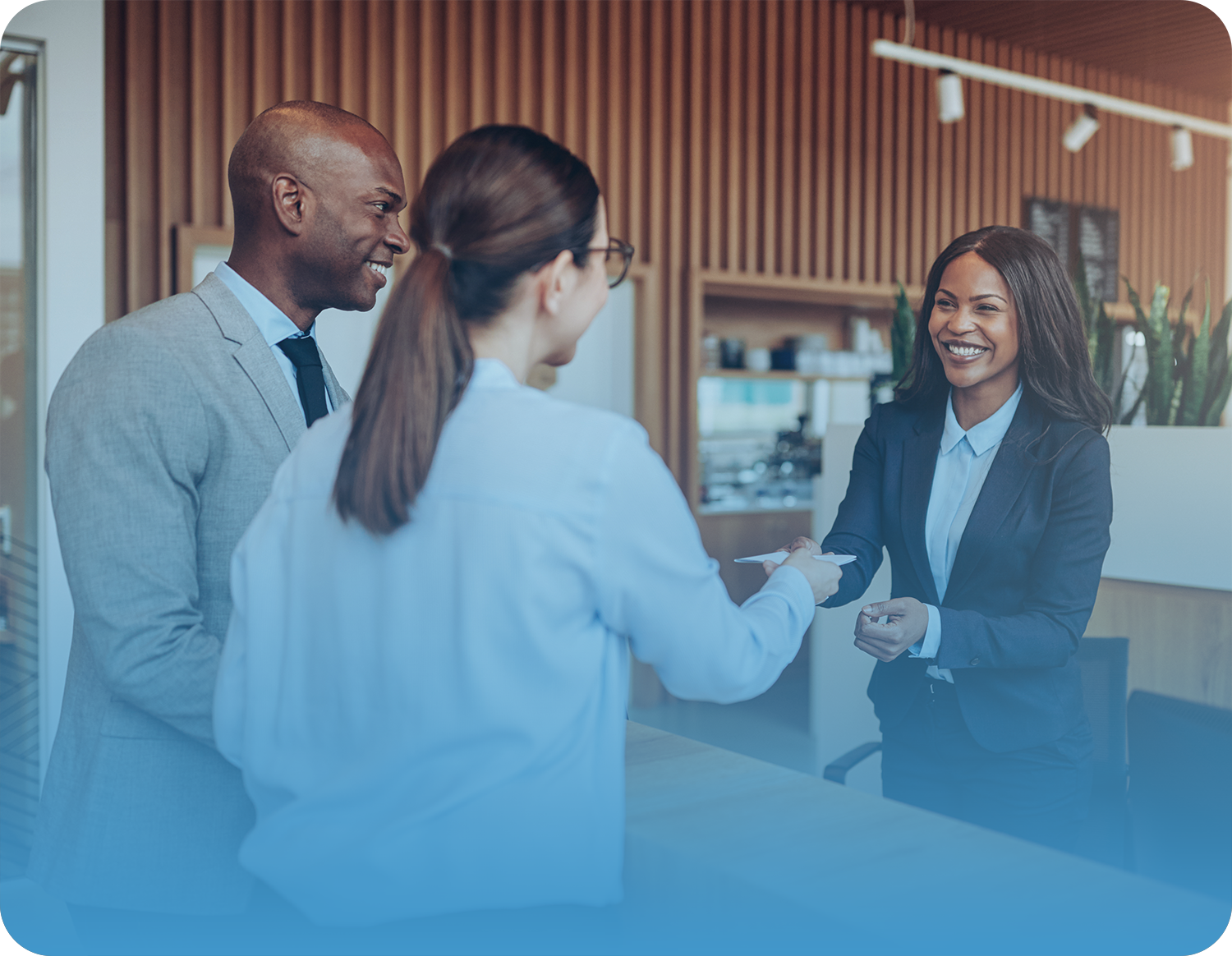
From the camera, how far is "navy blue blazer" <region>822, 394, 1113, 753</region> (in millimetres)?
1542

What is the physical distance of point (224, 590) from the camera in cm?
128

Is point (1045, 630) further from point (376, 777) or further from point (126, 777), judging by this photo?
point (126, 777)

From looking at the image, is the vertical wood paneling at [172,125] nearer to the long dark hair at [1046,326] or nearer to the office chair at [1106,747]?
the long dark hair at [1046,326]

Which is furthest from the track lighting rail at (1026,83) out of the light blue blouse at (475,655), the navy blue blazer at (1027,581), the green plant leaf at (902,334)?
the light blue blouse at (475,655)

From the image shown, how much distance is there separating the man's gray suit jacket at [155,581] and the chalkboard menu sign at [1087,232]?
5.32 metres

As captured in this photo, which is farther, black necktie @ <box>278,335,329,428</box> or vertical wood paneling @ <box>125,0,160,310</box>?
vertical wood paneling @ <box>125,0,160,310</box>

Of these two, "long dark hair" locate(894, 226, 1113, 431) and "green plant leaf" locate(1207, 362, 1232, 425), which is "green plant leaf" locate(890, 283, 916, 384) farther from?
"long dark hair" locate(894, 226, 1113, 431)

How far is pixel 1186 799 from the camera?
1641mm

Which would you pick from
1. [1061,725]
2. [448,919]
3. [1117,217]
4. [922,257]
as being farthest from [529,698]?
[1117,217]

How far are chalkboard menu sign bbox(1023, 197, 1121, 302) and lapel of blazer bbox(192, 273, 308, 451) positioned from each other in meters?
5.24

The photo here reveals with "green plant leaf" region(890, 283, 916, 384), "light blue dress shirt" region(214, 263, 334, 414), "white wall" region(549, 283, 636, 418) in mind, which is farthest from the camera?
"white wall" region(549, 283, 636, 418)

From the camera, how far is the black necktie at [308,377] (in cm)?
147

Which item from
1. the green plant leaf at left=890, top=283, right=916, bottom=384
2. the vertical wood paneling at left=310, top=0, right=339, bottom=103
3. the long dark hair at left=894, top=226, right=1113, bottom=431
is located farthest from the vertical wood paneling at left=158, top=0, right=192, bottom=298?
the long dark hair at left=894, top=226, right=1113, bottom=431

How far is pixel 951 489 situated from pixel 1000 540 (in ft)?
0.39
